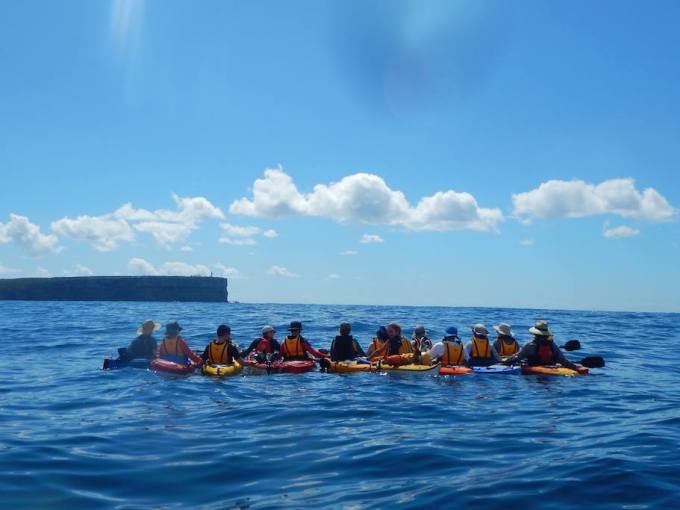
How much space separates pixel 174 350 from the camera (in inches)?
602

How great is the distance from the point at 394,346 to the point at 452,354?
1.61 meters

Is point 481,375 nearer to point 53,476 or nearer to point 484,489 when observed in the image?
point 484,489

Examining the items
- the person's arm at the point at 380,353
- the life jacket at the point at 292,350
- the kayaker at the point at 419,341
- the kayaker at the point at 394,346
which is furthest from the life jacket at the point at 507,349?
the life jacket at the point at 292,350

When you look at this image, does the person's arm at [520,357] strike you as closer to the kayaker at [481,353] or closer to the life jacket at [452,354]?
the kayaker at [481,353]

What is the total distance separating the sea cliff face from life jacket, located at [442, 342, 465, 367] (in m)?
109

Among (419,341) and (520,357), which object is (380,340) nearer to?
(419,341)

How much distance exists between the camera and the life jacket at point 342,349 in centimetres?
1627

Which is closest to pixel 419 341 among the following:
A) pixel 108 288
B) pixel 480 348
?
pixel 480 348

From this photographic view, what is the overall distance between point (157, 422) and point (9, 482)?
2.95 metres

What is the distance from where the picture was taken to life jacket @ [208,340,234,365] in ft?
50.0

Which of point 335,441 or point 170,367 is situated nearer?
point 335,441

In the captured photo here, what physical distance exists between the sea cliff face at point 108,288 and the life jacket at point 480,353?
356ft

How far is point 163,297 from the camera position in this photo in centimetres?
11831

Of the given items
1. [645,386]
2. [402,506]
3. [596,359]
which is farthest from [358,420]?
[596,359]
